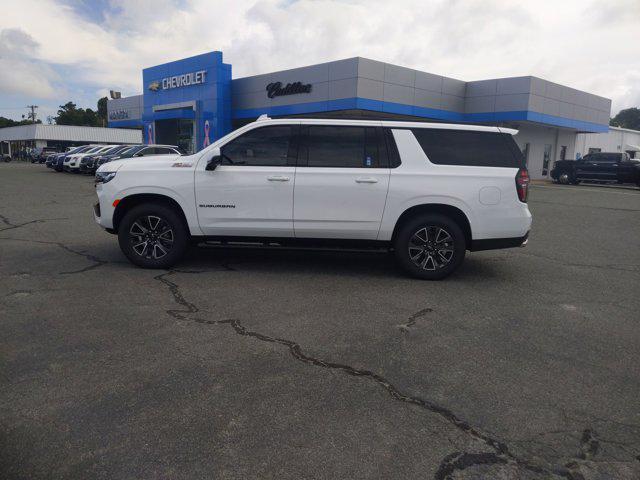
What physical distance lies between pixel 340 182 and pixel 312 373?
3.01 metres

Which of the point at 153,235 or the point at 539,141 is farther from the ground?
the point at 539,141

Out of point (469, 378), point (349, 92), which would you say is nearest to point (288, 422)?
point (469, 378)

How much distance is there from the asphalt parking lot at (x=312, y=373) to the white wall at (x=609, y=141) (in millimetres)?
39134

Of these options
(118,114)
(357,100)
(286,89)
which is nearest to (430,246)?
(357,100)

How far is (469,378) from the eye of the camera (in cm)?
362

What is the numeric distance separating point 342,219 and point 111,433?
390 centimetres

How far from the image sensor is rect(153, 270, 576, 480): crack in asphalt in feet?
8.60

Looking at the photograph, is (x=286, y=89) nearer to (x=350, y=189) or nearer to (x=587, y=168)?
(x=587, y=168)

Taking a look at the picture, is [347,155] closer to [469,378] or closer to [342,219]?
[342,219]

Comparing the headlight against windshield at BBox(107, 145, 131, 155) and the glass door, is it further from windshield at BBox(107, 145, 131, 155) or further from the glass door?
the glass door

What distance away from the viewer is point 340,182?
6.09m

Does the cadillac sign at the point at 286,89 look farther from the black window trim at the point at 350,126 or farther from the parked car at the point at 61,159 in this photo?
the black window trim at the point at 350,126

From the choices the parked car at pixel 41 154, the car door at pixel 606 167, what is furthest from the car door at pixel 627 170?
the parked car at pixel 41 154

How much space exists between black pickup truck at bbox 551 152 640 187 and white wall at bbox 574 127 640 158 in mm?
11433
